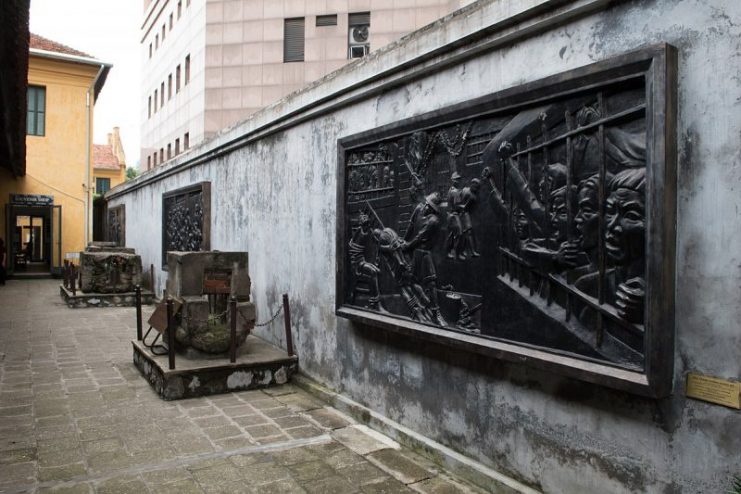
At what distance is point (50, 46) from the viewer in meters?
23.2

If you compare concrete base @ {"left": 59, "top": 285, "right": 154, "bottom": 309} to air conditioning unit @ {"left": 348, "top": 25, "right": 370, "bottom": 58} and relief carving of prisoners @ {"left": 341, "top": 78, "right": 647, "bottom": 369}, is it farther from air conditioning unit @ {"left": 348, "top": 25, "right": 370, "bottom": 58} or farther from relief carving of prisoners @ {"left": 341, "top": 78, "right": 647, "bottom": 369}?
air conditioning unit @ {"left": 348, "top": 25, "right": 370, "bottom": 58}

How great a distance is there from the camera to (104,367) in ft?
24.5

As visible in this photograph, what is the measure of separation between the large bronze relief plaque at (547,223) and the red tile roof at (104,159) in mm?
48539

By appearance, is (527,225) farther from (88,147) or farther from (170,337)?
(88,147)

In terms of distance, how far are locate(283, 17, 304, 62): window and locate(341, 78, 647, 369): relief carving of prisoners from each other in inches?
960

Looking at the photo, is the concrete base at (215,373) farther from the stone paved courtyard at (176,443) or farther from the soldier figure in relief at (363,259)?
the soldier figure in relief at (363,259)

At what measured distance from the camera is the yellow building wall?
22344 millimetres

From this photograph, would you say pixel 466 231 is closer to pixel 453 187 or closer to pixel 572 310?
pixel 453 187

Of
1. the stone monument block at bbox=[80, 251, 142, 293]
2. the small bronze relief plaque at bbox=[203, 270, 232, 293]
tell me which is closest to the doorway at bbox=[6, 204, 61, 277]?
the stone monument block at bbox=[80, 251, 142, 293]

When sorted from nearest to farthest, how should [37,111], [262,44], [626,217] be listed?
[626,217]
[37,111]
[262,44]

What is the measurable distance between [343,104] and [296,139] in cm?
135

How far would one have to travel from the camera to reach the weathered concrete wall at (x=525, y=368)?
2658 mm

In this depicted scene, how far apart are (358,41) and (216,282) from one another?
22.3 meters

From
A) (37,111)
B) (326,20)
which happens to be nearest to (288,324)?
(37,111)
